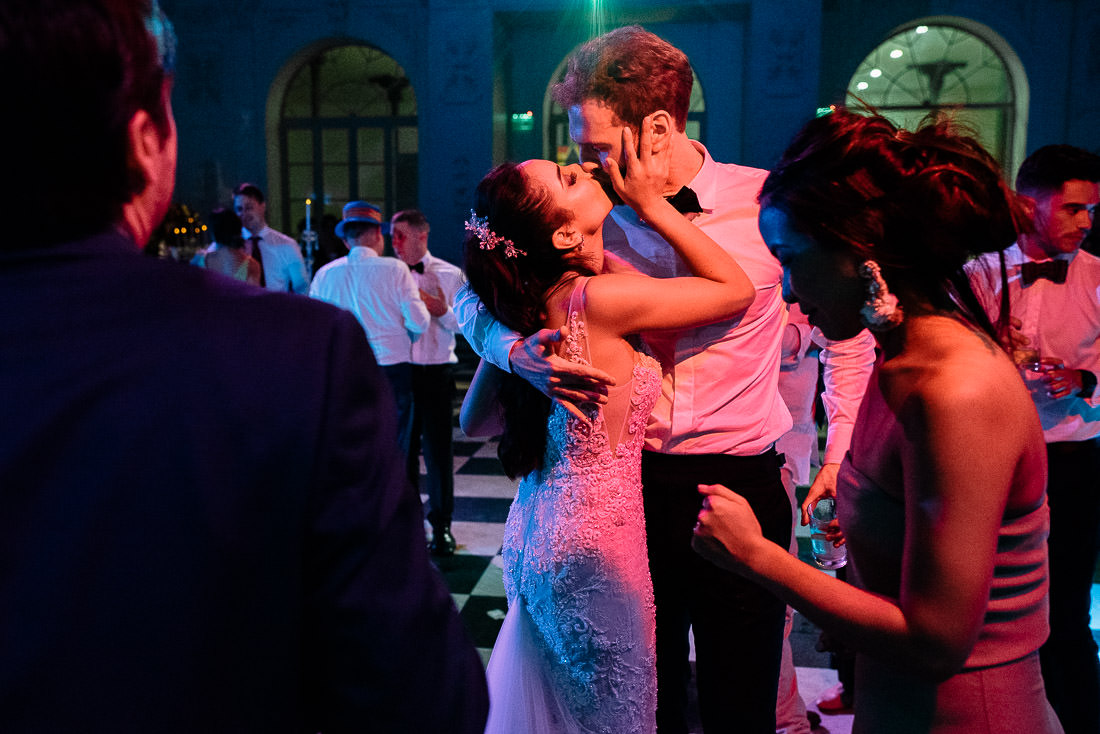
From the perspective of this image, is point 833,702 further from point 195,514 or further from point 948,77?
point 948,77

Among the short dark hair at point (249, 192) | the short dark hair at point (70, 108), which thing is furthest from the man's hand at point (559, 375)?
the short dark hair at point (249, 192)

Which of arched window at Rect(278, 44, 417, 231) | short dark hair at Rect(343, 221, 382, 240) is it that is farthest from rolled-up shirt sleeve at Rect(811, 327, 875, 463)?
arched window at Rect(278, 44, 417, 231)

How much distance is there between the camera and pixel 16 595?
547mm

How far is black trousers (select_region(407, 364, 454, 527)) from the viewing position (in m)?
3.87

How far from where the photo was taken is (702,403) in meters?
1.61

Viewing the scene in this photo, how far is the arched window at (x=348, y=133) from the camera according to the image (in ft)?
35.2

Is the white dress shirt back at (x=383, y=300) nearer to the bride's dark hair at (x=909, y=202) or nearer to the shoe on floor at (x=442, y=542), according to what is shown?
the shoe on floor at (x=442, y=542)

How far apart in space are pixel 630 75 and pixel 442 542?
2708mm

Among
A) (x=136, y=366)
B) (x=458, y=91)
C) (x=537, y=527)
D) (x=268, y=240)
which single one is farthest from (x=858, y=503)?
(x=458, y=91)

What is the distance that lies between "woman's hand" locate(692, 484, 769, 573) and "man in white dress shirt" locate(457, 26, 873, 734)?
1.66ft

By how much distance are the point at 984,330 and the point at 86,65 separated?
1060mm

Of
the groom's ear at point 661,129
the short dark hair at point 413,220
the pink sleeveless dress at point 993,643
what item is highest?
the groom's ear at point 661,129

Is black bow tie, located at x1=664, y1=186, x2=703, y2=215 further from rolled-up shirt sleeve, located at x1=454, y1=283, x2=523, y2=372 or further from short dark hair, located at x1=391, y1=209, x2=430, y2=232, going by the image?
short dark hair, located at x1=391, y1=209, x2=430, y2=232

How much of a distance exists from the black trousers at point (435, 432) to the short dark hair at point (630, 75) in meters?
2.50
